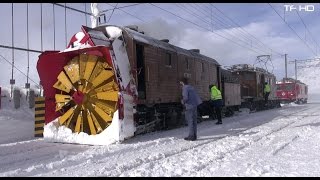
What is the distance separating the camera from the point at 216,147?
901cm

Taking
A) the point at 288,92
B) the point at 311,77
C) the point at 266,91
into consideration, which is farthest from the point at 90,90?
the point at 311,77

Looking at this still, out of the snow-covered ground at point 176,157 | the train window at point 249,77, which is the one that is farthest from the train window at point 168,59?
the train window at point 249,77

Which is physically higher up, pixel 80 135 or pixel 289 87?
pixel 289 87

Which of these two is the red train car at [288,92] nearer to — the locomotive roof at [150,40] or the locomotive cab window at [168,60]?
the locomotive roof at [150,40]

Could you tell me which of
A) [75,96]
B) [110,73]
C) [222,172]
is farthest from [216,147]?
[75,96]

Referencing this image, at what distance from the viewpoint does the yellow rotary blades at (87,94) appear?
34.7 ft

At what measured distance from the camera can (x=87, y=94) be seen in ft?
36.0

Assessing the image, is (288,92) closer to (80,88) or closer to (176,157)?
(80,88)

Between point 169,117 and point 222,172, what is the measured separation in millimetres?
8131

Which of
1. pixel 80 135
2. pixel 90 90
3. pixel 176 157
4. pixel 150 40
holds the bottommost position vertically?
pixel 176 157

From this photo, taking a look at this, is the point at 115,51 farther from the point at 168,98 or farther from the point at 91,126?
the point at 168,98

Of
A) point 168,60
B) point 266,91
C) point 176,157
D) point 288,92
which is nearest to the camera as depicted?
point 176,157

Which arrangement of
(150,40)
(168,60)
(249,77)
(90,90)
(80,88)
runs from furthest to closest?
(249,77)
(168,60)
(150,40)
(80,88)
(90,90)

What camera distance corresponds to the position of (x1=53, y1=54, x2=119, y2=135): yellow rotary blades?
10586 mm
